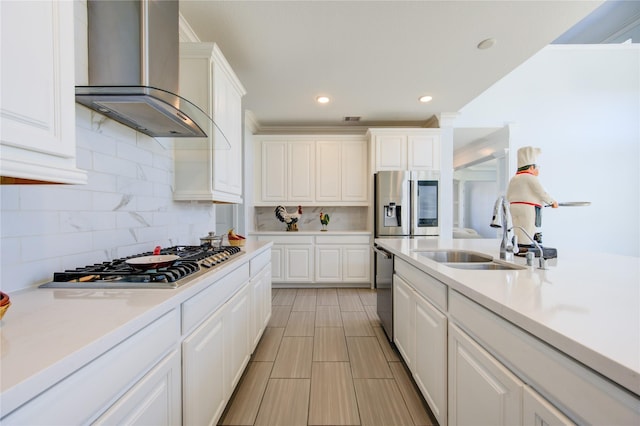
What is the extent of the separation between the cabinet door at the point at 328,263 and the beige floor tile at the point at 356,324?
35.8 inches

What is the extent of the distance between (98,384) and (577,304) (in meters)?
1.28

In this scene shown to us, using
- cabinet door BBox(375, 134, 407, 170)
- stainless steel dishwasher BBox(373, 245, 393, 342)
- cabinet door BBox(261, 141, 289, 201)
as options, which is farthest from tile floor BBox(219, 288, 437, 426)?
cabinet door BBox(375, 134, 407, 170)

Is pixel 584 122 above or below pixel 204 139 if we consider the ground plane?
above

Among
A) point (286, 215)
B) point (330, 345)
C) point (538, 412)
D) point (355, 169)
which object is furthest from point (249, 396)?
point (355, 169)

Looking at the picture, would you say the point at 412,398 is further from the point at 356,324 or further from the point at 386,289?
the point at 356,324

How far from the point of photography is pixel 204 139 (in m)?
1.76

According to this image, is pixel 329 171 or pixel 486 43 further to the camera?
pixel 329 171

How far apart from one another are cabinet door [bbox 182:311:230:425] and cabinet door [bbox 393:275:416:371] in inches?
44.8

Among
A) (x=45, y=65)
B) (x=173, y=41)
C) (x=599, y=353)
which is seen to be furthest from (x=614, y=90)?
(x=45, y=65)

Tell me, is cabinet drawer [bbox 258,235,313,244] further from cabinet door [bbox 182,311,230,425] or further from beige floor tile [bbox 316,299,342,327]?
cabinet door [bbox 182,311,230,425]

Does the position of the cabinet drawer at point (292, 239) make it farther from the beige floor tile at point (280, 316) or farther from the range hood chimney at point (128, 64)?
the range hood chimney at point (128, 64)

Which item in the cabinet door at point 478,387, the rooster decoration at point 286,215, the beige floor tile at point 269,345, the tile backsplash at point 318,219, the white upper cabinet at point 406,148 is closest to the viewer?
the cabinet door at point 478,387

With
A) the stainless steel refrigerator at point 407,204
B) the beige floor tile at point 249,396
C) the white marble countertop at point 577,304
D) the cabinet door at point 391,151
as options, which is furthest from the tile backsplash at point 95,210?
the cabinet door at point 391,151

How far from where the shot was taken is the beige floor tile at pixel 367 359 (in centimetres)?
180
